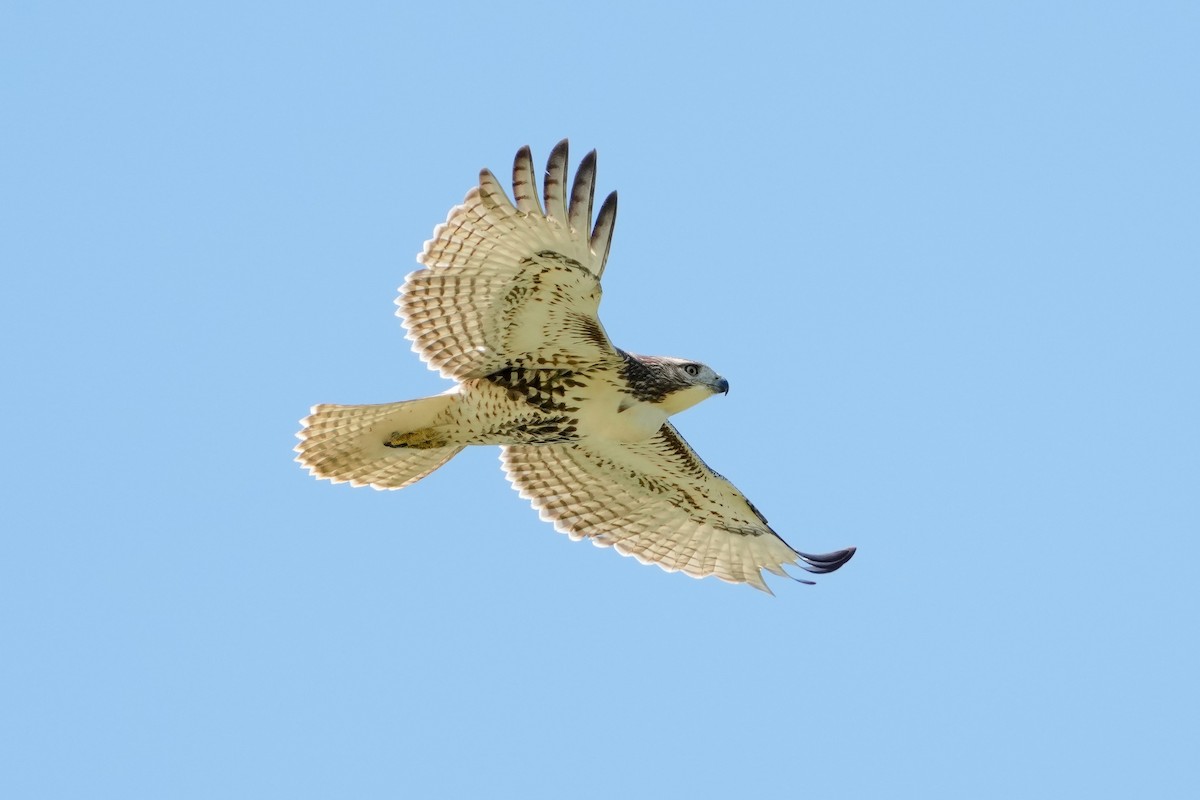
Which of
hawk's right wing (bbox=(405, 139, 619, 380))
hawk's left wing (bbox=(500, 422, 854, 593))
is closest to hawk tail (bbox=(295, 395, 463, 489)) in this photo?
hawk's right wing (bbox=(405, 139, 619, 380))

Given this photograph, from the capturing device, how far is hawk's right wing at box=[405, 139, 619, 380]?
32.1 ft

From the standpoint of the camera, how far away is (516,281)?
10156 mm

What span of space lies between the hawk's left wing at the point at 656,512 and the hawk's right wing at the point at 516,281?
1.61m

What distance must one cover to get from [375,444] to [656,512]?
2.27 meters

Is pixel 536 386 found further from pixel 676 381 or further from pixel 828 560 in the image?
pixel 828 560

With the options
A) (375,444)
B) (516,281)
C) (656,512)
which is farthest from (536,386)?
(656,512)

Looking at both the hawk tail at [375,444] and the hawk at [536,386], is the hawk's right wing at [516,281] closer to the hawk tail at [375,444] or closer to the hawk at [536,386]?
the hawk at [536,386]

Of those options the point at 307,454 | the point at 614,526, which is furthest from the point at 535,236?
the point at 614,526

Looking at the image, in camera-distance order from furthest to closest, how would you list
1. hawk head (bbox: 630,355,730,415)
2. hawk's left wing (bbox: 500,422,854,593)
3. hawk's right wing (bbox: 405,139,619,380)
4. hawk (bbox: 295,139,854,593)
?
hawk's left wing (bbox: 500,422,854,593)
hawk head (bbox: 630,355,730,415)
hawk (bbox: 295,139,854,593)
hawk's right wing (bbox: 405,139,619,380)

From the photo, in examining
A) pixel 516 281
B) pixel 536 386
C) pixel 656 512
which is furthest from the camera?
pixel 656 512

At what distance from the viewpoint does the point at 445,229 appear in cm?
1005

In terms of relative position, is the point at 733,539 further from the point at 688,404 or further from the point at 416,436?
the point at 416,436

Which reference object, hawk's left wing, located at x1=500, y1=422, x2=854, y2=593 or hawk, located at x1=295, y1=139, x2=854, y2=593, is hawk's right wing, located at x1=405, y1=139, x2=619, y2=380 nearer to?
hawk, located at x1=295, y1=139, x2=854, y2=593

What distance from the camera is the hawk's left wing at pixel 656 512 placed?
12.0 m
